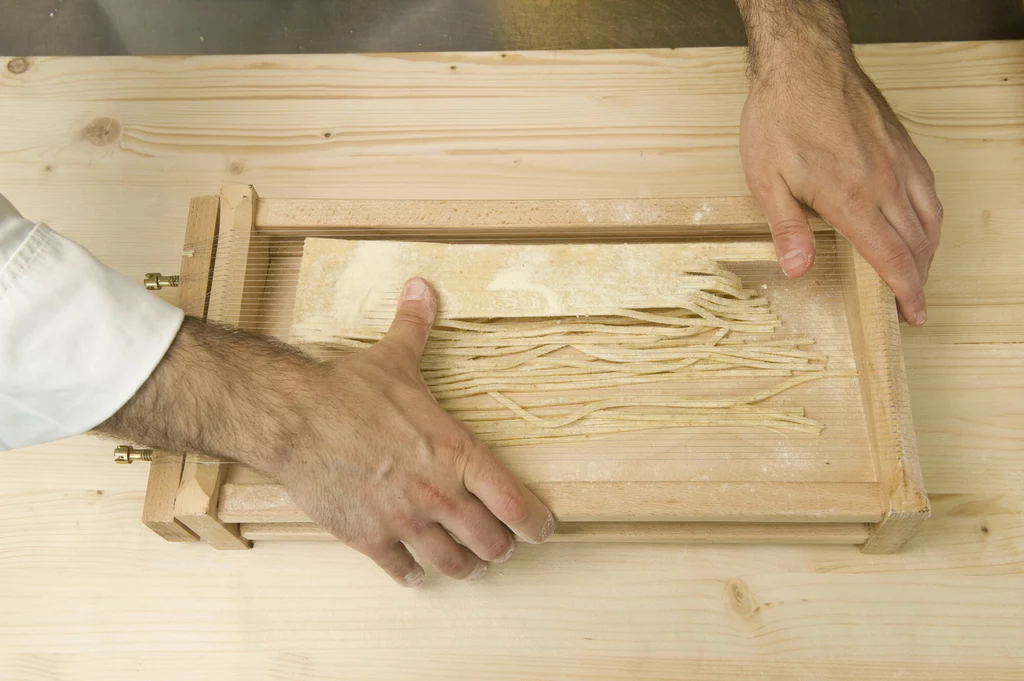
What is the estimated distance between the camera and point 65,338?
0.88 meters

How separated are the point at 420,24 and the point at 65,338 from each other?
137 cm

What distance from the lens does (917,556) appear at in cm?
110

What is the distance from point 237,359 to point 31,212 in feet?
2.21

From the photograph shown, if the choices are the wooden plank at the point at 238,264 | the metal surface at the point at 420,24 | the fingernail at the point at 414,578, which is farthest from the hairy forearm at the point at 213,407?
the metal surface at the point at 420,24

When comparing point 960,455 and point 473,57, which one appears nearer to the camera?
point 960,455

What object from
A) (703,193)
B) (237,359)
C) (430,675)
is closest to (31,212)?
(237,359)

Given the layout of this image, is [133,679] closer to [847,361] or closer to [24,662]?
[24,662]

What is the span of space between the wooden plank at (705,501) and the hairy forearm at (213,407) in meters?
0.09

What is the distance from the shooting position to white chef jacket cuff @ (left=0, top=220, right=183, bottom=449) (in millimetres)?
862

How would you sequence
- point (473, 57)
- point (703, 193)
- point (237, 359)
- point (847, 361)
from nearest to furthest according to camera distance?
point (237, 359), point (847, 361), point (703, 193), point (473, 57)

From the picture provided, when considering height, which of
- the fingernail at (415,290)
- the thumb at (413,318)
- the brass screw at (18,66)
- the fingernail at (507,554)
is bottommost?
the fingernail at (507,554)

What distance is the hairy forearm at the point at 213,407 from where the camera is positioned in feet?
3.09

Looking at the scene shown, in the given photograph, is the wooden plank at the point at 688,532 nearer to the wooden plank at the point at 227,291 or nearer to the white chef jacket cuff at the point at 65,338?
the wooden plank at the point at 227,291

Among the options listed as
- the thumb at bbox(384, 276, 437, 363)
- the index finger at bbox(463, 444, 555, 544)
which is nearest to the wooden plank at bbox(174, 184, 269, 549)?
the thumb at bbox(384, 276, 437, 363)
